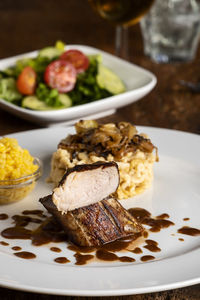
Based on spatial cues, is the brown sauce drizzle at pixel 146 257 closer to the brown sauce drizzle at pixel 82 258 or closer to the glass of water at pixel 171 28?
the brown sauce drizzle at pixel 82 258

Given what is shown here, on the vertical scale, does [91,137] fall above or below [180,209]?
above

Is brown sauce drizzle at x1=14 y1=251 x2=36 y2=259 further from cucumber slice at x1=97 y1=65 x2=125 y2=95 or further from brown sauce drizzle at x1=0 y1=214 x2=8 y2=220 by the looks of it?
cucumber slice at x1=97 y1=65 x2=125 y2=95

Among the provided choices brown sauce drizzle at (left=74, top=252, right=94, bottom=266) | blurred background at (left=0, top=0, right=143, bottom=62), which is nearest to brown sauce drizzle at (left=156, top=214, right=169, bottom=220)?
brown sauce drizzle at (left=74, top=252, right=94, bottom=266)

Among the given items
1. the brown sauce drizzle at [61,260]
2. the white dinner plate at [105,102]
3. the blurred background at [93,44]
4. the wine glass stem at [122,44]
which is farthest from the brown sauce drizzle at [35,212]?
the wine glass stem at [122,44]

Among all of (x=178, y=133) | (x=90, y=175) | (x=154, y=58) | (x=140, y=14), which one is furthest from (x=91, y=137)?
(x=154, y=58)

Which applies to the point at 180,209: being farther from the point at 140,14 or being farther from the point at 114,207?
the point at 140,14

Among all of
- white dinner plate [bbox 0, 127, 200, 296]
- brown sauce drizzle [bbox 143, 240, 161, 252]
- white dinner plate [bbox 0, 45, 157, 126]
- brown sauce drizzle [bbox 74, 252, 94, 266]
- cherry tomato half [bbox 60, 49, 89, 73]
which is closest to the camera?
white dinner plate [bbox 0, 127, 200, 296]
